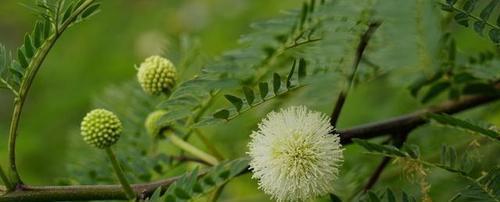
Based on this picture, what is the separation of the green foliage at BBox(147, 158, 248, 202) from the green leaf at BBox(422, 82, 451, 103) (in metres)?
0.59

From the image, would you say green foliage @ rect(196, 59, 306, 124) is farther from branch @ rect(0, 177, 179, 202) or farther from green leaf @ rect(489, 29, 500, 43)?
green leaf @ rect(489, 29, 500, 43)

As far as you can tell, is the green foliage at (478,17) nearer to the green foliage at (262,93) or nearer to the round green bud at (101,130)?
the green foliage at (262,93)

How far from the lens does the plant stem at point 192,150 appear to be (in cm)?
185

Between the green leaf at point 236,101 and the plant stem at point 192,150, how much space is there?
1.14 feet

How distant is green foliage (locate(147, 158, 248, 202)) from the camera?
60.0 inches

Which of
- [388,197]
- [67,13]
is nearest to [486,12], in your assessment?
[388,197]

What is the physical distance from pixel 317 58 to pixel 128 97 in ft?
3.09

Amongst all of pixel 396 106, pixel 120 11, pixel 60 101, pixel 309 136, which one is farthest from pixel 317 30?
pixel 120 11

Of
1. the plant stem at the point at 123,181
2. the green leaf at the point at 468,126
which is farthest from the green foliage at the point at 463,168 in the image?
the plant stem at the point at 123,181

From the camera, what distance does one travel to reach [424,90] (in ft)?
7.16

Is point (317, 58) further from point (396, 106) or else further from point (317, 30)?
point (396, 106)

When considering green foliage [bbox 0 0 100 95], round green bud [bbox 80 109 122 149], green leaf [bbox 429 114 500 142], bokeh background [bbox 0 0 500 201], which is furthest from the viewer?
bokeh background [bbox 0 0 500 201]

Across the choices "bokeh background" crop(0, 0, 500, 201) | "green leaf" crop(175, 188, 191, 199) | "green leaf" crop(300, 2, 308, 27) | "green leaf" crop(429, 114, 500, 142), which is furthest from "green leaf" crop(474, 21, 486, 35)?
"bokeh background" crop(0, 0, 500, 201)

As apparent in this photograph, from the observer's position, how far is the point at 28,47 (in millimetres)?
1512
